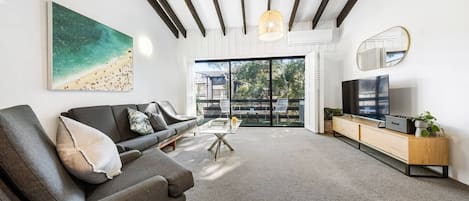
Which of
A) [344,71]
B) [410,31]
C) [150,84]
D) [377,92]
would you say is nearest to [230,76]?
[150,84]

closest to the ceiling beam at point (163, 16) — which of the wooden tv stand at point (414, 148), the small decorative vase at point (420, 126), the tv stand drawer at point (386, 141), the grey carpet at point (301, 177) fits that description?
the grey carpet at point (301, 177)

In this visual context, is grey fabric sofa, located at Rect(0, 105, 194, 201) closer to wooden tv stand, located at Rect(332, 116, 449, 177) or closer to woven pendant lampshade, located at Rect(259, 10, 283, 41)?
woven pendant lampshade, located at Rect(259, 10, 283, 41)

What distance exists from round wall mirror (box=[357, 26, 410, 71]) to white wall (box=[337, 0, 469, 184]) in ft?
0.33

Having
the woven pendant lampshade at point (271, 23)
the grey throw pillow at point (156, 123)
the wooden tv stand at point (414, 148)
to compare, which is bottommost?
the wooden tv stand at point (414, 148)

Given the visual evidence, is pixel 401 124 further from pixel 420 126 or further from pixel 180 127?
pixel 180 127

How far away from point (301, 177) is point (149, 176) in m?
1.79

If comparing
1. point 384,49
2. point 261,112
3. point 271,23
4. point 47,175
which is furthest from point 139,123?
point 384,49

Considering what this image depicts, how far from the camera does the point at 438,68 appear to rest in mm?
2582

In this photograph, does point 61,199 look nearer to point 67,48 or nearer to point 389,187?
point 67,48

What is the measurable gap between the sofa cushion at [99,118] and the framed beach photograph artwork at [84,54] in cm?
33

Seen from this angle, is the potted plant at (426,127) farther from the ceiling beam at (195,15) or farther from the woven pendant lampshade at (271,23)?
the ceiling beam at (195,15)

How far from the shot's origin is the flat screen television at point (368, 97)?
3234mm

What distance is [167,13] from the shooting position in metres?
5.05

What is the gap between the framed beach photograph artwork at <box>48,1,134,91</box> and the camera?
100 inches
